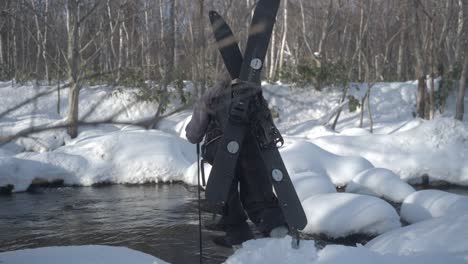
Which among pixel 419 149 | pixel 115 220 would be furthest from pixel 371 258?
pixel 419 149

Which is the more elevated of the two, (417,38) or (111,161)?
(417,38)

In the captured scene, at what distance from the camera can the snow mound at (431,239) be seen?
3.33m

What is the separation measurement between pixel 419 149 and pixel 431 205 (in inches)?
162

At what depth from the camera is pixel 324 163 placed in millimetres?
8719

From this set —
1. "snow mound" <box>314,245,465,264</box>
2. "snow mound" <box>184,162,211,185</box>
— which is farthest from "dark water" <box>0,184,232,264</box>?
"snow mound" <box>314,245,465,264</box>

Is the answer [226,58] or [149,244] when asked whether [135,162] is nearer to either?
[149,244]

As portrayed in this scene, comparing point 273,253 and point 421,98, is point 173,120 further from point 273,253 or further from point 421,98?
point 421,98

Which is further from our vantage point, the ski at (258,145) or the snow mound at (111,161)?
the snow mound at (111,161)

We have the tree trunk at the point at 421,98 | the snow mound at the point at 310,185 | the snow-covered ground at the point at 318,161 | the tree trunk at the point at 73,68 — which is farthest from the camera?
the tree trunk at the point at 421,98

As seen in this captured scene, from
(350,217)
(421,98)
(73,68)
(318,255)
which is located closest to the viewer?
(73,68)

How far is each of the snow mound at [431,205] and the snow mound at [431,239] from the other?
1.75m

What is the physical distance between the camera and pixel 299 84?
16031mm

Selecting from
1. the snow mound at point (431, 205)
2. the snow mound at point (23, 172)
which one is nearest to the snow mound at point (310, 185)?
the snow mound at point (431, 205)

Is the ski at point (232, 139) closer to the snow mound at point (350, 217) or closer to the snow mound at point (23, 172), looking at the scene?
the snow mound at point (350, 217)
